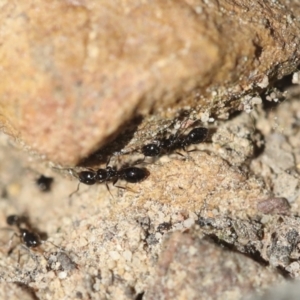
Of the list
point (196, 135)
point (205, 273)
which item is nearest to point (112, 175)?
point (196, 135)

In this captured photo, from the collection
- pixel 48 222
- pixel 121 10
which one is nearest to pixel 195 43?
pixel 121 10

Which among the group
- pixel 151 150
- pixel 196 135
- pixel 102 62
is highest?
pixel 102 62

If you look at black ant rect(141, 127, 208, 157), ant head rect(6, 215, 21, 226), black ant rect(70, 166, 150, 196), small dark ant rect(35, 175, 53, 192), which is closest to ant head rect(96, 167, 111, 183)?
black ant rect(70, 166, 150, 196)

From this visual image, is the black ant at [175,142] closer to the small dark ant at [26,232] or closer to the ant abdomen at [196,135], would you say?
the ant abdomen at [196,135]

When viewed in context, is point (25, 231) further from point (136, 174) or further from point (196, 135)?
point (196, 135)

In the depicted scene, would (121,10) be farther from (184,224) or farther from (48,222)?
(48,222)

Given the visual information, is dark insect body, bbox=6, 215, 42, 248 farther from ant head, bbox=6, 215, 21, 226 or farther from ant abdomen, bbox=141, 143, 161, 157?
ant abdomen, bbox=141, 143, 161, 157
